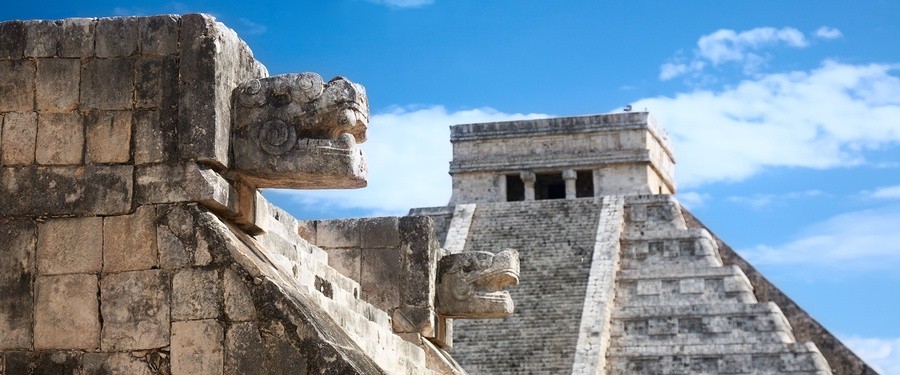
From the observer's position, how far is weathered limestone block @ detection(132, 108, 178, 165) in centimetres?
808

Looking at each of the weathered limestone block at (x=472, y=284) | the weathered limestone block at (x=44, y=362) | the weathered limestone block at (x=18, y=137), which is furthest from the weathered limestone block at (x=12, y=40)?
the weathered limestone block at (x=472, y=284)

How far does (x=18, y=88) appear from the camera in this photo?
830cm

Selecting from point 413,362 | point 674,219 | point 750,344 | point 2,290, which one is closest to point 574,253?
point 674,219

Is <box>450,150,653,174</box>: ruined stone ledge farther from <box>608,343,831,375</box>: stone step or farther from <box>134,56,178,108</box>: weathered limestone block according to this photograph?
<box>134,56,178,108</box>: weathered limestone block

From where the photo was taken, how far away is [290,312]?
303 inches

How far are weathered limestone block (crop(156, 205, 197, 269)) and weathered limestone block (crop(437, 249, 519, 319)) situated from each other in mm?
4562

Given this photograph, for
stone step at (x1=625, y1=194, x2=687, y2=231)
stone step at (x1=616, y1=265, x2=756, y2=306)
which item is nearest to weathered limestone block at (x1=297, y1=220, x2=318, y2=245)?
stone step at (x1=616, y1=265, x2=756, y2=306)

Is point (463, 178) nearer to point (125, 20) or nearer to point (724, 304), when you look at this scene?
point (724, 304)

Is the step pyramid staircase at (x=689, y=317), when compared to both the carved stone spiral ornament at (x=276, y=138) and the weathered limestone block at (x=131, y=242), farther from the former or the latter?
the weathered limestone block at (x=131, y=242)

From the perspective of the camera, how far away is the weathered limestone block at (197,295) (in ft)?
25.7

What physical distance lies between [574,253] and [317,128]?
23.0m

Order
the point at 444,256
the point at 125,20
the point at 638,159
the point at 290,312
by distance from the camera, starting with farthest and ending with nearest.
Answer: the point at 638,159 → the point at 444,256 → the point at 125,20 → the point at 290,312

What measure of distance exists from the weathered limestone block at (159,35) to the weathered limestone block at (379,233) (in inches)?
161

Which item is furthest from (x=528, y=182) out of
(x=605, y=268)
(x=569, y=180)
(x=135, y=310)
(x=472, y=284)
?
(x=135, y=310)
